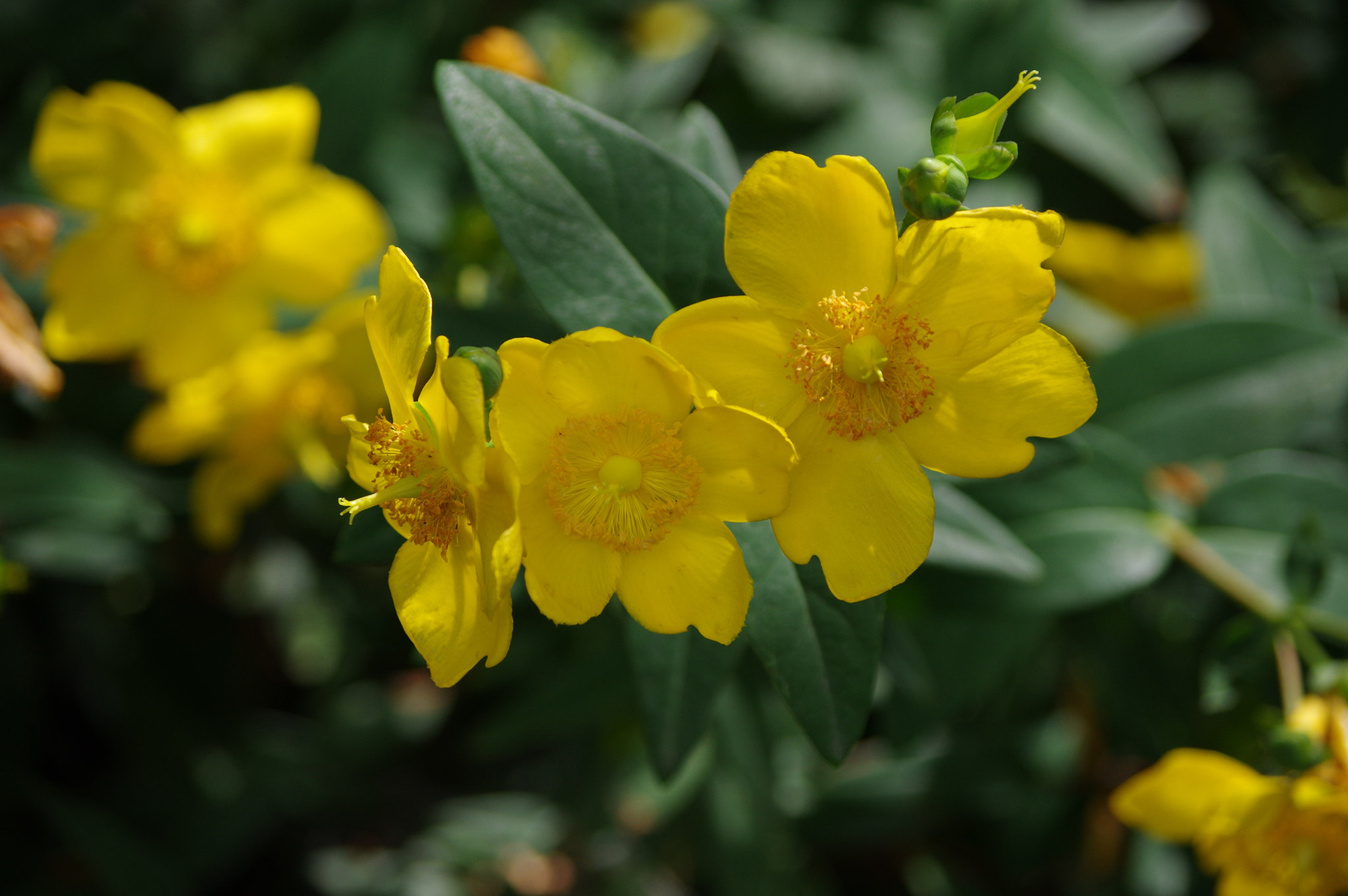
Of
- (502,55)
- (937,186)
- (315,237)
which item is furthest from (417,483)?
(315,237)

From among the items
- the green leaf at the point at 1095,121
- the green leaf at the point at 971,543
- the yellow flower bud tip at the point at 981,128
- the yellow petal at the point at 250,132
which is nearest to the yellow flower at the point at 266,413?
the yellow petal at the point at 250,132

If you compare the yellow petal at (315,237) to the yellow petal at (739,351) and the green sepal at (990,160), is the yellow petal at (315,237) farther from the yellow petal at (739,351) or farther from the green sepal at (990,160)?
the green sepal at (990,160)

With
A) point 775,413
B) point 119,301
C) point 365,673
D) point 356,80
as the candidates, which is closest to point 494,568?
point 775,413

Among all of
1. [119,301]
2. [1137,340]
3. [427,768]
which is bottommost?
[427,768]

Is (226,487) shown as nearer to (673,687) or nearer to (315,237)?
(315,237)

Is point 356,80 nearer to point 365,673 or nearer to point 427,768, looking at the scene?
point 365,673
